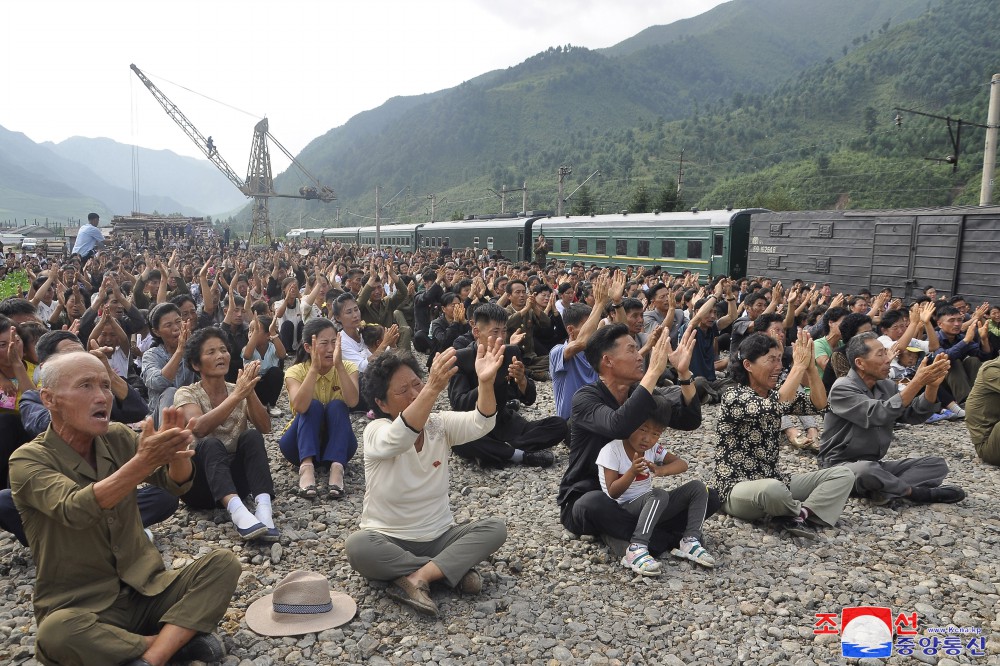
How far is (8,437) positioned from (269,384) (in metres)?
2.94

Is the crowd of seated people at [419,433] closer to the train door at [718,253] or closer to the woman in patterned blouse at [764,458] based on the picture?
the woman in patterned blouse at [764,458]

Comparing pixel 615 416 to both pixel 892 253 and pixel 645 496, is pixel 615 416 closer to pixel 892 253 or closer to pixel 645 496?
pixel 645 496

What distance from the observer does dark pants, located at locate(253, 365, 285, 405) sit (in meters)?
7.12

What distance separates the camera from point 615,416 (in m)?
3.87

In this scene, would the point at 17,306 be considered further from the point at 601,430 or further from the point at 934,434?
the point at 934,434

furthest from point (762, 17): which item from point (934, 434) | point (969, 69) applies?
point (934, 434)

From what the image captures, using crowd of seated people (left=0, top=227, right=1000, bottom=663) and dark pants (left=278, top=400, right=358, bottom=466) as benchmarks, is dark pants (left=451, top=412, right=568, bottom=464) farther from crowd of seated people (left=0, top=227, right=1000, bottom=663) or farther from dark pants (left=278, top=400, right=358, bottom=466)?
dark pants (left=278, top=400, right=358, bottom=466)

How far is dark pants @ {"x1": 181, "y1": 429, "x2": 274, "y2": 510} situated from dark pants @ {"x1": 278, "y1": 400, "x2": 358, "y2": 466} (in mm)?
664

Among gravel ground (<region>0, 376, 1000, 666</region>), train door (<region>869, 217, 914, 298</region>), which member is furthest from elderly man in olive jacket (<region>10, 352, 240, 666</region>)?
train door (<region>869, 217, 914, 298</region>)

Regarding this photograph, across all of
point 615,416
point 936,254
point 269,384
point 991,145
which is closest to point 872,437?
point 615,416

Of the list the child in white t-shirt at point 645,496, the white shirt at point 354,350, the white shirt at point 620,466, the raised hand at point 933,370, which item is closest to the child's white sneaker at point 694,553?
the child in white t-shirt at point 645,496

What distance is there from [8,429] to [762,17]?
201 meters

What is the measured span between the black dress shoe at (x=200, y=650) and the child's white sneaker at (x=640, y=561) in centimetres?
240

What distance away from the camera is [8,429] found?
171 inches
